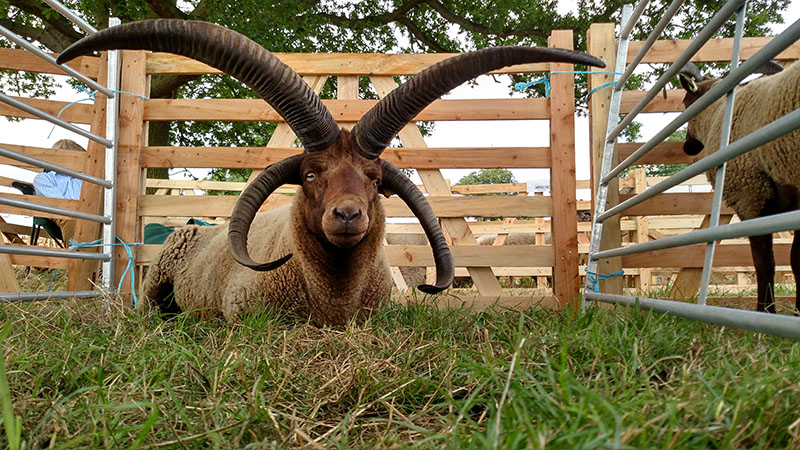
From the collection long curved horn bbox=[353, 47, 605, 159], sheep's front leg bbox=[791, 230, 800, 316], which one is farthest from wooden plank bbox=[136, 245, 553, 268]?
sheep's front leg bbox=[791, 230, 800, 316]

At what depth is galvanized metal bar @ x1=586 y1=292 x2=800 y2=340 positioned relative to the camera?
137 cm

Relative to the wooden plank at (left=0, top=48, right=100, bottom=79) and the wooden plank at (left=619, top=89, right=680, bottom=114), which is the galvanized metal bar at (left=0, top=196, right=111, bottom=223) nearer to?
the wooden plank at (left=0, top=48, right=100, bottom=79)

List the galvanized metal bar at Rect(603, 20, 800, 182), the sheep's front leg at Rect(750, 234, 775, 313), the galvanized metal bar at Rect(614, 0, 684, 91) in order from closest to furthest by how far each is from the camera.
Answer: the galvanized metal bar at Rect(603, 20, 800, 182) < the galvanized metal bar at Rect(614, 0, 684, 91) < the sheep's front leg at Rect(750, 234, 775, 313)

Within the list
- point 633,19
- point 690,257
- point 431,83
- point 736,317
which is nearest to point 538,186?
point 690,257

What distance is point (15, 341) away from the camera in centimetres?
221

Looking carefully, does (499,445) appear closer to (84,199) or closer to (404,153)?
(404,153)

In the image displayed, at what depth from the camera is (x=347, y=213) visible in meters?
2.85

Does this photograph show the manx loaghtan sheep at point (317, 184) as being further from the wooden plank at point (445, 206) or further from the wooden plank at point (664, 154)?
the wooden plank at point (664, 154)

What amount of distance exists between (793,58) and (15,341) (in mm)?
6690

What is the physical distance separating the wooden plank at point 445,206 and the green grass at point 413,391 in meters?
2.19

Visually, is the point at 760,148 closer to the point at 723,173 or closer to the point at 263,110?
the point at 723,173

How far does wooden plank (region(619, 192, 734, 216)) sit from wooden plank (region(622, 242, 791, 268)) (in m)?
0.36

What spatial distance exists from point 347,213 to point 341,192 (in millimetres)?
242

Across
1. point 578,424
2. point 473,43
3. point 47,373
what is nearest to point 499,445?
point 578,424
